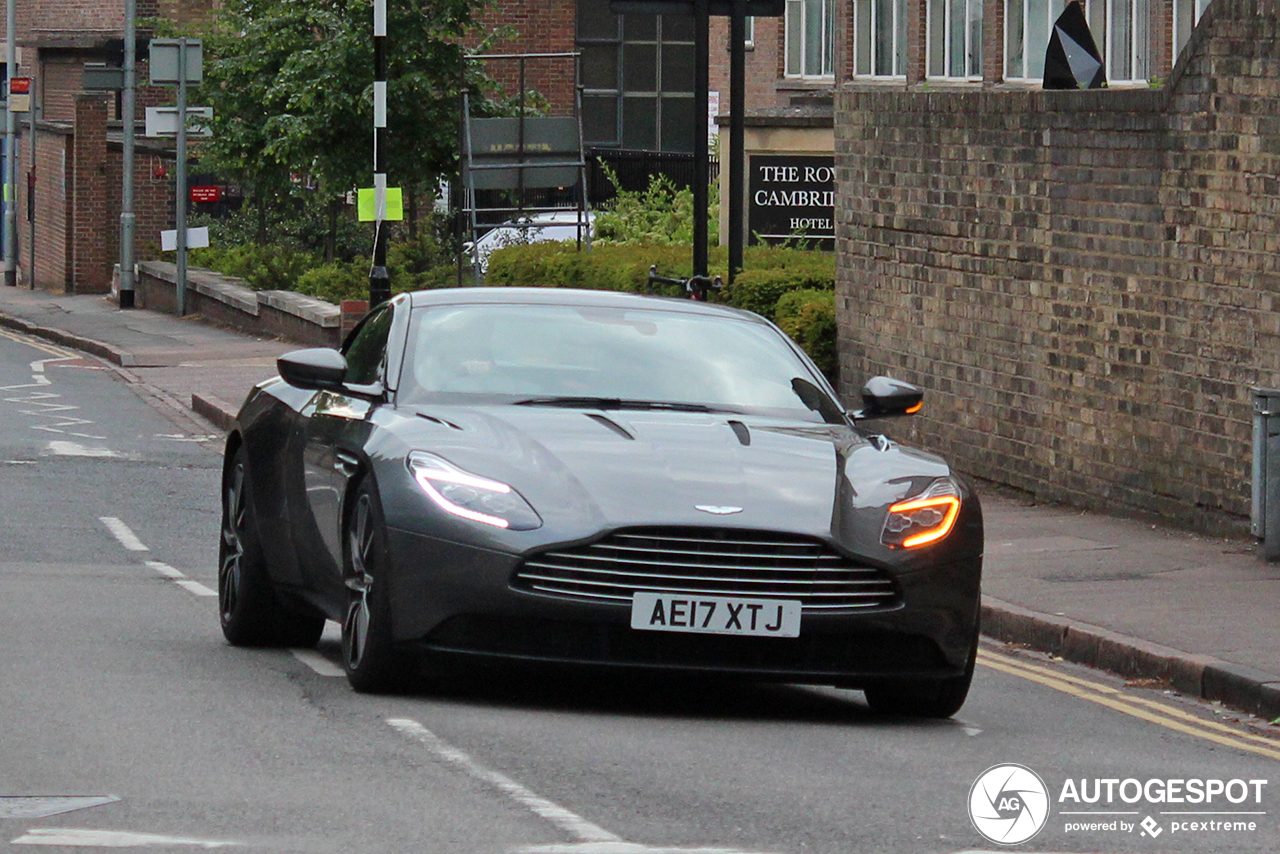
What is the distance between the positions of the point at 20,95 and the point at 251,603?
44.8 m

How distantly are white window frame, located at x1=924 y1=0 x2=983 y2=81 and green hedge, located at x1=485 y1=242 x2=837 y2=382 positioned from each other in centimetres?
612

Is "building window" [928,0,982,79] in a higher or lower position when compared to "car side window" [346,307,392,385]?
higher

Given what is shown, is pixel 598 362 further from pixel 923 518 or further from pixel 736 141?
pixel 736 141

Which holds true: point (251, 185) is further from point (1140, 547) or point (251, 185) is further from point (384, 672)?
point (384, 672)

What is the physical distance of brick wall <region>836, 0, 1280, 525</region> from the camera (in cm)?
1386

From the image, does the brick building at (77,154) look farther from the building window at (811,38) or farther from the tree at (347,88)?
the building window at (811,38)

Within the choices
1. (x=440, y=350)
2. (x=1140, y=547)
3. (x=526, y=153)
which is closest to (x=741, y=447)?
(x=440, y=350)

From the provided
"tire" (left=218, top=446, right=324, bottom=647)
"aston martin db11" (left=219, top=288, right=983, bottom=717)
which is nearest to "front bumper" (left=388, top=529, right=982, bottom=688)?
"aston martin db11" (left=219, top=288, right=983, bottom=717)

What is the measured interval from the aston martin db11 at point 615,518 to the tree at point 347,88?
26.6 m

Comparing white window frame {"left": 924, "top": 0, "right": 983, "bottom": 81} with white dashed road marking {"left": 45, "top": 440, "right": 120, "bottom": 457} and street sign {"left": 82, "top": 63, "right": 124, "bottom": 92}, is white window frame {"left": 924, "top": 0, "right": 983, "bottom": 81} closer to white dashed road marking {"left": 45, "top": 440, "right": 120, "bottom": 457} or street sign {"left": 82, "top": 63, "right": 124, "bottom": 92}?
white dashed road marking {"left": 45, "top": 440, "right": 120, "bottom": 457}

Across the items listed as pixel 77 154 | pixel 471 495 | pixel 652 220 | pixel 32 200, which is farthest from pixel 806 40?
pixel 471 495

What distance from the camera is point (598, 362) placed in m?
8.88

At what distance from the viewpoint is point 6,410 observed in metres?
24.0

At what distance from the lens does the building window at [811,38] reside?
36.2 meters
